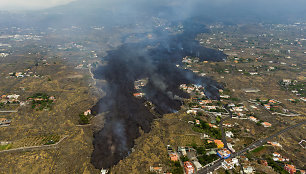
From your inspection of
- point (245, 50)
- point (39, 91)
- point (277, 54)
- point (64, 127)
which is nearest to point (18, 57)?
point (39, 91)

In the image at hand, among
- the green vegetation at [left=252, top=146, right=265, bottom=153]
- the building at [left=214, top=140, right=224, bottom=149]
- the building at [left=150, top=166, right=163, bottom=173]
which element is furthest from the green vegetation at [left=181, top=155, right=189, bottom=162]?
the green vegetation at [left=252, top=146, right=265, bottom=153]

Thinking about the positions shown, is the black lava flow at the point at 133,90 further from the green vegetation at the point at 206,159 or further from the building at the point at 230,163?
the building at the point at 230,163

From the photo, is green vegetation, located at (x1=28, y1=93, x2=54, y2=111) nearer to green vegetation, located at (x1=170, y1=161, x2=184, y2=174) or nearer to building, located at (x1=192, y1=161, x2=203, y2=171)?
green vegetation, located at (x1=170, y1=161, x2=184, y2=174)

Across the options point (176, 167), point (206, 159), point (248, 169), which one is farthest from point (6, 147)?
point (248, 169)

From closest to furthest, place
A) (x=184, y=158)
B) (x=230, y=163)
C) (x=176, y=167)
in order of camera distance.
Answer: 1. (x=176, y=167)
2. (x=230, y=163)
3. (x=184, y=158)

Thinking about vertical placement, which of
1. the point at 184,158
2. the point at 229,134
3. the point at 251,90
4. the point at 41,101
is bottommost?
the point at 251,90

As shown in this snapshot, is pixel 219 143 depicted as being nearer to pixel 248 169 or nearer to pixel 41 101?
pixel 248 169
